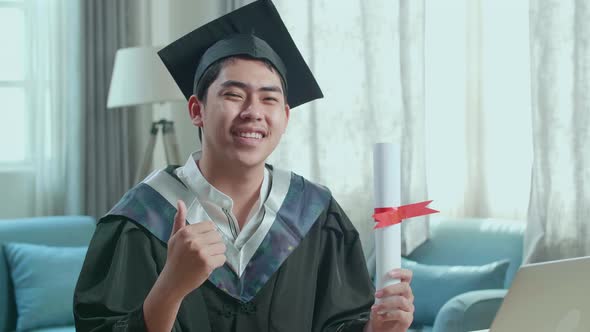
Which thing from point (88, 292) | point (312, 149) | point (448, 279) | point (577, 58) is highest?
point (577, 58)

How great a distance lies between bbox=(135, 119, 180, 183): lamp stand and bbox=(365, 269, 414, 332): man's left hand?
3278mm

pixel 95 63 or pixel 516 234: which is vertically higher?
pixel 95 63

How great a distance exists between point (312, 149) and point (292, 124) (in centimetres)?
19

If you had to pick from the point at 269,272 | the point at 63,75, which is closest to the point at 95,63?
the point at 63,75

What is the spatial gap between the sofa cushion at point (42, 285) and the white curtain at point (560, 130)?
1964mm

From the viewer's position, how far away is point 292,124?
452cm

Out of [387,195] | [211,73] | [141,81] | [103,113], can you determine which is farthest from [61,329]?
[387,195]

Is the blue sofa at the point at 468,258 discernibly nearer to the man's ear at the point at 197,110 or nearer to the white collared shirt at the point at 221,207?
the white collared shirt at the point at 221,207

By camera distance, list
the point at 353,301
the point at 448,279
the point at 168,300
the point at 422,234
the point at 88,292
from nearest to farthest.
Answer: the point at 168,300
the point at 88,292
the point at 353,301
the point at 448,279
the point at 422,234

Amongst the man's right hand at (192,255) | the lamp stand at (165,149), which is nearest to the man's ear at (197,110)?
the man's right hand at (192,255)

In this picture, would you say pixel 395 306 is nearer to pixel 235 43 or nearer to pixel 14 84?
pixel 235 43

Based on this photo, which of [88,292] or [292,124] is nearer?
[88,292]

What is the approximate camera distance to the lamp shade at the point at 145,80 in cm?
441

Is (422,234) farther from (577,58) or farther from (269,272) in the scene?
(269,272)
